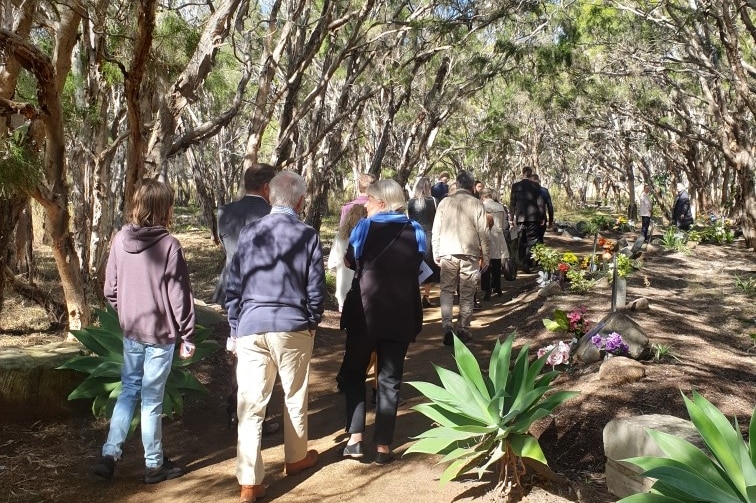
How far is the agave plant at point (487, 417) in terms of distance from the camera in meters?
4.09

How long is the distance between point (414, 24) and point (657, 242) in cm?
862

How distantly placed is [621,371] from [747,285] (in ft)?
22.4

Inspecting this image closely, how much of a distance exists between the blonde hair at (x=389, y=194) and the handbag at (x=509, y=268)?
309 inches

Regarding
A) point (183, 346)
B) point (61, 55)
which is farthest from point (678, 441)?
point (61, 55)

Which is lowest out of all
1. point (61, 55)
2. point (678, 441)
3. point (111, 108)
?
point (678, 441)

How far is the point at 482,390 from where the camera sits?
4.43m

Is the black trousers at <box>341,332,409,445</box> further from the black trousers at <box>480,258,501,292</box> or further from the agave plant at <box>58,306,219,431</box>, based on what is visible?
the black trousers at <box>480,258,501,292</box>

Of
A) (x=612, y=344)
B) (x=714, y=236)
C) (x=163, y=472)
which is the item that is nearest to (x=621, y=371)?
(x=612, y=344)

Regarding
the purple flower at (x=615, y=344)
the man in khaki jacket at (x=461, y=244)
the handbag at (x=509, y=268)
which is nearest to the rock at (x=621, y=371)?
the purple flower at (x=615, y=344)

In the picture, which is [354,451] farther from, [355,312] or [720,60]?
[720,60]

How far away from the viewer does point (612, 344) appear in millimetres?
6340

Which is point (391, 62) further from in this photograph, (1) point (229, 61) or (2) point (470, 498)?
(2) point (470, 498)

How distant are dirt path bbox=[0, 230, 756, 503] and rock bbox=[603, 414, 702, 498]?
0.15m

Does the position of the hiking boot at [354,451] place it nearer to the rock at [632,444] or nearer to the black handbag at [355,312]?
the black handbag at [355,312]
